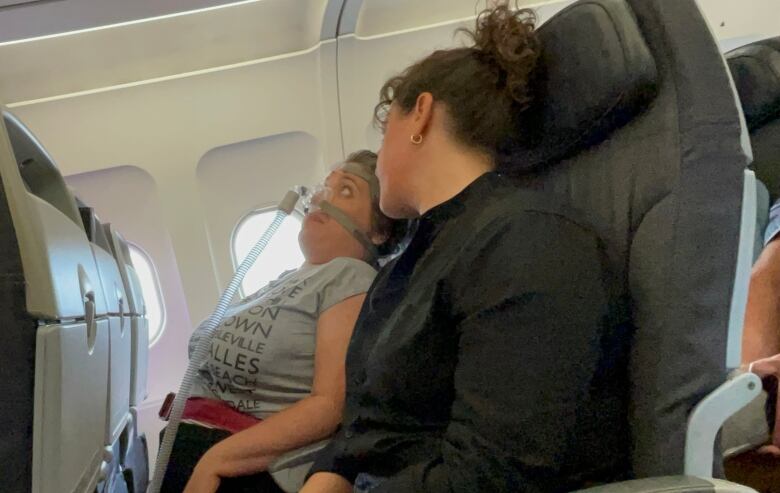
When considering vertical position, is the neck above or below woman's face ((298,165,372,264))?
Answer: above

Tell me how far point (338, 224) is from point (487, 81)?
0.71m

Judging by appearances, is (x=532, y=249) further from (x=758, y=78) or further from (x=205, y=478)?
(x=758, y=78)

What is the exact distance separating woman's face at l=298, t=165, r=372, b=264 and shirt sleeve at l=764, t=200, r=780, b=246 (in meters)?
1.01

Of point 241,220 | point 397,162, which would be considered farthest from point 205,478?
point 241,220

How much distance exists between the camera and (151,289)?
8.68 ft

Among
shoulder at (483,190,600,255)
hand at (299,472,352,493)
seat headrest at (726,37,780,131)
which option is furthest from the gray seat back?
seat headrest at (726,37,780,131)

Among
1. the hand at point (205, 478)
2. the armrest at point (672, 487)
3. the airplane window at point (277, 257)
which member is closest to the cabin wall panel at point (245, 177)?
the airplane window at point (277, 257)

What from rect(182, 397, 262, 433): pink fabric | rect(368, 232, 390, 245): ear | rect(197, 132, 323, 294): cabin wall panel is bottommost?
rect(182, 397, 262, 433): pink fabric

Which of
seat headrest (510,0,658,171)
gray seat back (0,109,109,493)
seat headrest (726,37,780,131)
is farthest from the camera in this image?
seat headrest (726,37,780,131)

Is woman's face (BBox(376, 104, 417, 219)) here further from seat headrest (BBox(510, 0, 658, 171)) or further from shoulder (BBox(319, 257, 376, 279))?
shoulder (BBox(319, 257, 376, 279))

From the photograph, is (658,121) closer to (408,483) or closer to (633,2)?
(633,2)

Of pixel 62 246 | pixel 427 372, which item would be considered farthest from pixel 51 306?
pixel 427 372

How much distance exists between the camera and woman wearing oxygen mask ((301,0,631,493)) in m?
1.06

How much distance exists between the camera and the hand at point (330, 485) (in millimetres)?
1361
